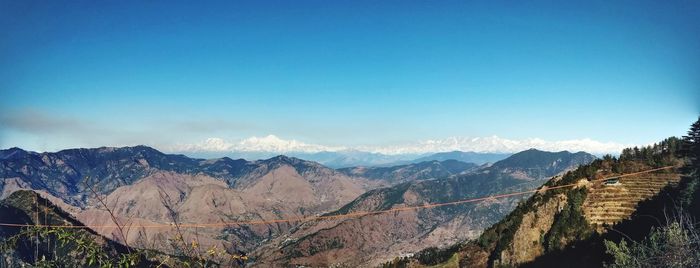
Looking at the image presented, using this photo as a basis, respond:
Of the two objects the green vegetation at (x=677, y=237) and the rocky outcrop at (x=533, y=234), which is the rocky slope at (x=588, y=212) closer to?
the rocky outcrop at (x=533, y=234)

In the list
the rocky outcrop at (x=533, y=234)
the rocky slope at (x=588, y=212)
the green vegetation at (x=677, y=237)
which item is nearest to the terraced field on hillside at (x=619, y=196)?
the rocky slope at (x=588, y=212)

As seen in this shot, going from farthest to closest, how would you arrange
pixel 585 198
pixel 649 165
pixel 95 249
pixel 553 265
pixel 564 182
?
pixel 564 182 < pixel 649 165 < pixel 585 198 < pixel 553 265 < pixel 95 249

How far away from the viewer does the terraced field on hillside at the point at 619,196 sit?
2320 inches

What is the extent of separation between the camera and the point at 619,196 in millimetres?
62625

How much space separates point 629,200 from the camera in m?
60.5

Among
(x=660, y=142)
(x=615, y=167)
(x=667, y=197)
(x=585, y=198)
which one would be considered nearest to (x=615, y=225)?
(x=667, y=197)

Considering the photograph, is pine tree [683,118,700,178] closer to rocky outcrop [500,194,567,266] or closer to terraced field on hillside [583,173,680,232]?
terraced field on hillside [583,173,680,232]

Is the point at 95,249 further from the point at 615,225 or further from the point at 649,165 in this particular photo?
the point at 649,165

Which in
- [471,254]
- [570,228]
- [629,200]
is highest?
[629,200]

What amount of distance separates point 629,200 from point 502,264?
2032cm

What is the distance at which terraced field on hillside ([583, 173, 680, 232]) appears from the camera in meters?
58.9

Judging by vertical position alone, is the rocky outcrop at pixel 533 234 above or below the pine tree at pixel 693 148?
below

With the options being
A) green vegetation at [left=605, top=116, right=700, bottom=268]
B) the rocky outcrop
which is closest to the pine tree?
green vegetation at [left=605, top=116, right=700, bottom=268]

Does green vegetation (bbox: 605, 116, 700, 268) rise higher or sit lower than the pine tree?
lower
